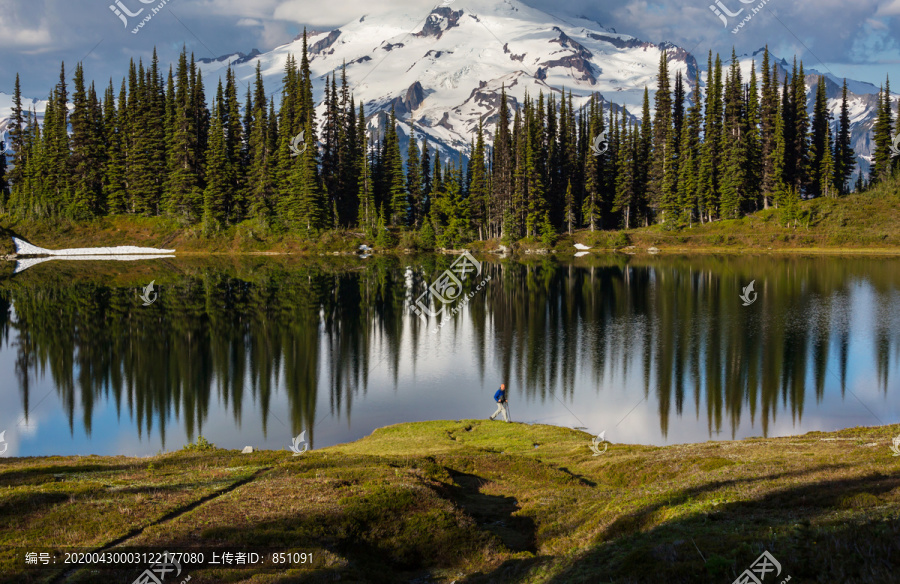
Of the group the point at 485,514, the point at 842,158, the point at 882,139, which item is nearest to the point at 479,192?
the point at 842,158

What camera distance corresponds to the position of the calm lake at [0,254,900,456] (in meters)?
28.8

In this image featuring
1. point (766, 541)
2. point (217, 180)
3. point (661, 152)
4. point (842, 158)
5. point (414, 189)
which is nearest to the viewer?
point (766, 541)

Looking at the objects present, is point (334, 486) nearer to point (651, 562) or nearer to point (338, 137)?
point (651, 562)

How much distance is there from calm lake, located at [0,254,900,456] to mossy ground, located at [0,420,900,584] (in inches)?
369

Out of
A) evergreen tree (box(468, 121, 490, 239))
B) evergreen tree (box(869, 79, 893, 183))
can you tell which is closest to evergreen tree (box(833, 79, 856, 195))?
evergreen tree (box(869, 79, 893, 183))

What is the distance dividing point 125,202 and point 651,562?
128706 mm

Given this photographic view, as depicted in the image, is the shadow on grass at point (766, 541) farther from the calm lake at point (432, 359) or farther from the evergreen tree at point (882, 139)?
the evergreen tree at point (882, 139)

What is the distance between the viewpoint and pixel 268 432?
27875mm

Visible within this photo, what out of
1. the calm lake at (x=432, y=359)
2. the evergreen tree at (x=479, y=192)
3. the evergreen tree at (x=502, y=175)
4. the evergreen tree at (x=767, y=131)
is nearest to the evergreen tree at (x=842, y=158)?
the evergreen tree at (x=767, y=131)

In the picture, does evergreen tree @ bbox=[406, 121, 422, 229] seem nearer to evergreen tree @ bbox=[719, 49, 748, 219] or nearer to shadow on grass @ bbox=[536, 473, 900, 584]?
evergreen tree @ bbox=[719, 49, 748, 219]

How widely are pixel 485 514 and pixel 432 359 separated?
26.2m

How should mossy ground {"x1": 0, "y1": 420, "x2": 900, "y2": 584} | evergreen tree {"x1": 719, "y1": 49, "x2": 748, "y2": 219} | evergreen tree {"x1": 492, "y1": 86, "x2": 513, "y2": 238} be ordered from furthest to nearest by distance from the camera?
evergreen tree {"x1": 492, "y1": 86, "x2": 513, "y2": 238} < evergreen tree {"x1": 719, "y1": 49, "x2": 748, "y2": 219} < mossy ground {"x1": 0, "y1": 420, "x2": 900, "y2": 584}

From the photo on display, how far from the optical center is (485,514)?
1511 cm

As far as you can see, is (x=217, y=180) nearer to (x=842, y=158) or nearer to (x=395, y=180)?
(x=395, y=180)
